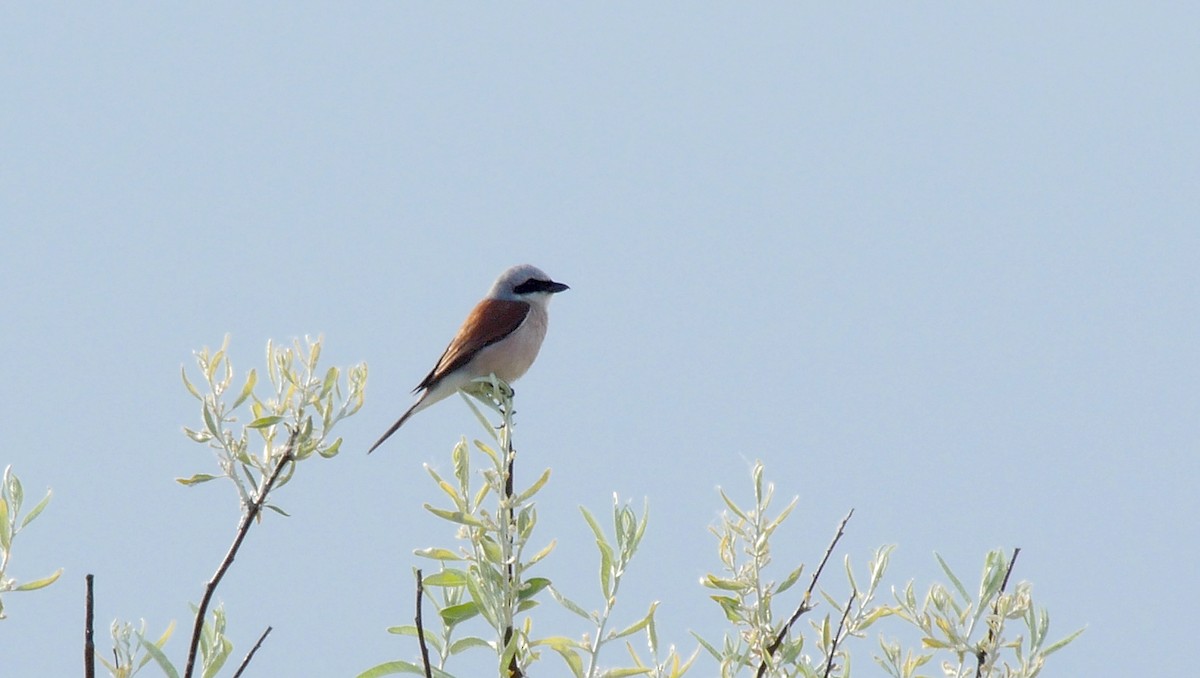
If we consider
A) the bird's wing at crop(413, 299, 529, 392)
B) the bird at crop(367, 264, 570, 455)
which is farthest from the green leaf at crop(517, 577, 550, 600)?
the bird's wing at crop(413, 299, 529, 392)

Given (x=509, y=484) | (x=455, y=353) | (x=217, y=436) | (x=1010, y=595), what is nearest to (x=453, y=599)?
(x=509, y=484)

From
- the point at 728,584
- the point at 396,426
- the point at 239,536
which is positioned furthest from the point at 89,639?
→ the point at 396,426

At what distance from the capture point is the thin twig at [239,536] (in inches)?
63.2

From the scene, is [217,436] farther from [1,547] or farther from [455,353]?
[455,353]

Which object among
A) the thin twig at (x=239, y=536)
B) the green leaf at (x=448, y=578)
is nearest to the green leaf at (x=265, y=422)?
the thin twig at (x=239, y=536)

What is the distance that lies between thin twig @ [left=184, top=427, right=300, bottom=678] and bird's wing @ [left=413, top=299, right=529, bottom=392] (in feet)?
13.4

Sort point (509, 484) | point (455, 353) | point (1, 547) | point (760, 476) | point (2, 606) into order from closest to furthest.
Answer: point (2, 606) < point (1, 547) < point (509, 484) < point (760, 476) < point (455, 353)

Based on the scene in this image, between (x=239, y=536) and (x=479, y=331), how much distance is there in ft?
14.8

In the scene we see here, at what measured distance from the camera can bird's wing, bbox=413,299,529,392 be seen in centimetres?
620

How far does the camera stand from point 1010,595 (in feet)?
6.95

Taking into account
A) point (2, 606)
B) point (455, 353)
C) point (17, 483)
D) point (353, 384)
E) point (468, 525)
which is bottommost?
point (2, 606)

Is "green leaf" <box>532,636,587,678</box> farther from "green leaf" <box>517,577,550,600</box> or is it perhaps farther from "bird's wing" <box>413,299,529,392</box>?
"bird's wing" <box>413,299,529,392</box>

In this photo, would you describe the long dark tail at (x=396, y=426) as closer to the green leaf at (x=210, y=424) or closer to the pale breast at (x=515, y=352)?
the pale breast at (x=515, y=352)

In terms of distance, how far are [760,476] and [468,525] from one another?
57 cm
